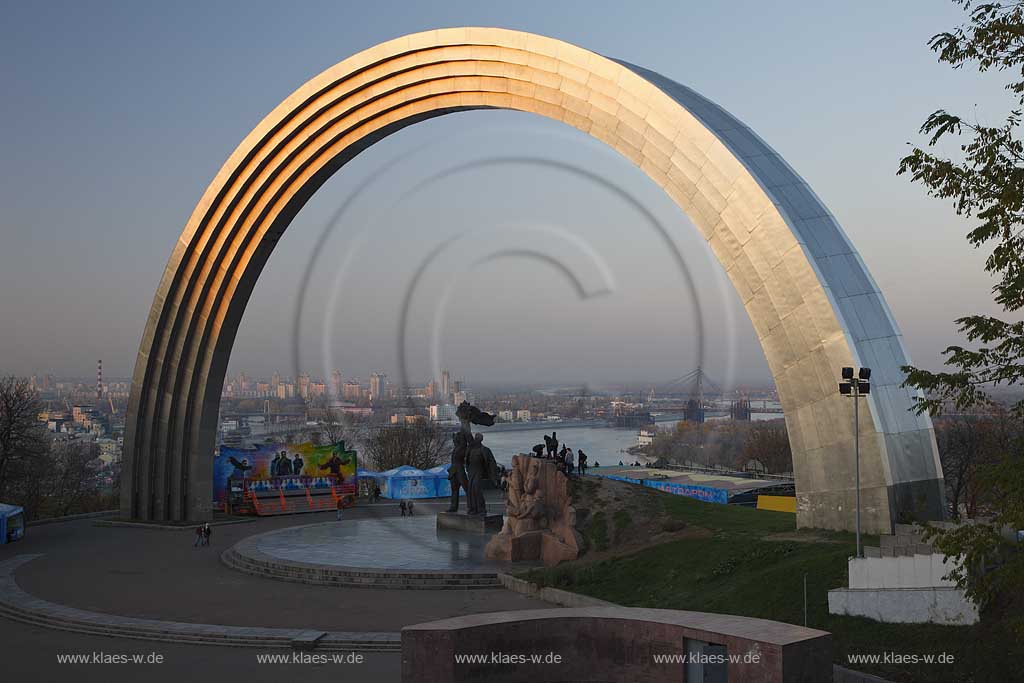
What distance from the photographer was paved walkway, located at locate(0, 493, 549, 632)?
63.5 ft

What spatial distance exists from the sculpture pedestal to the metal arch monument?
1137 centimetres

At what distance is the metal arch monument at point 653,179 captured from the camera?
20.8 meters

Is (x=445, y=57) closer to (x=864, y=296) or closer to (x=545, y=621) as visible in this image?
(x=864, y=296)

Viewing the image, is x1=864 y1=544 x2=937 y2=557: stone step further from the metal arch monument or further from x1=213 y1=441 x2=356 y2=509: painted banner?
x1=213 y1=441 x2=356 y2=509: painted banner

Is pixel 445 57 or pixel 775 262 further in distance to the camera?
pixel 445 57

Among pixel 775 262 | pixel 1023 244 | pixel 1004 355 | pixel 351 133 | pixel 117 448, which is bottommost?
pixel 117 448

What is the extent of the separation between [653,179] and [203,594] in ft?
51.8

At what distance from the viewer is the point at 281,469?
40.4 meters

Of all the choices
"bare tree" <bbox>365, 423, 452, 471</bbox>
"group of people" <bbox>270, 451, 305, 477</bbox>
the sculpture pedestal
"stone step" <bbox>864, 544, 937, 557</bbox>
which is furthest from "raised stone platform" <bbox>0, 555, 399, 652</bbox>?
"bare tree" <bbox>365, 423, 452, 471</bbox>

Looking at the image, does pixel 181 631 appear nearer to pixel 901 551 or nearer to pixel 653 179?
pixel 901 551

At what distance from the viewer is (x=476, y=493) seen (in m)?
30.3

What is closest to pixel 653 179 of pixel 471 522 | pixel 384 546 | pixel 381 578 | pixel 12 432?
pixel 381 578

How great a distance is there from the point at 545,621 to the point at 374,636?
6.13m

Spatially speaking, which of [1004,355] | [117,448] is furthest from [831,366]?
[117,448]
